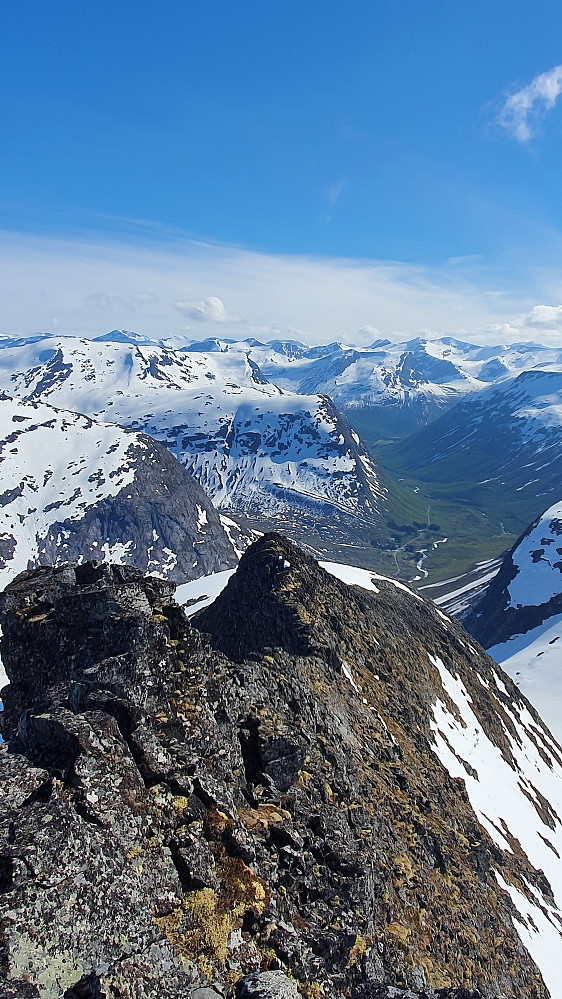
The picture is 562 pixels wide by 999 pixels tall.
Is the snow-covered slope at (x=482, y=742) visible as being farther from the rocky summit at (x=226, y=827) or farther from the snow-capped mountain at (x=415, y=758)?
the rocky summit at (x=226, y=827)

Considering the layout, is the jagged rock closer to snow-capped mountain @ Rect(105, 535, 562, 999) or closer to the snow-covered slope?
snow-capped mountain @ Rect(105, 535, 562, 999)

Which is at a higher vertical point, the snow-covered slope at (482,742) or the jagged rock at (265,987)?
the jagged rock at (265,987)

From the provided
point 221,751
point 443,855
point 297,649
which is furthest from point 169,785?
point 297,649

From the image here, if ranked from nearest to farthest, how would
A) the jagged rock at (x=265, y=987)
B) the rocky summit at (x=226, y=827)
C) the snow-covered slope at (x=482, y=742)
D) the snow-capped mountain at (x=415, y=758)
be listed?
1. the rocky summit at (x=226, y=827)
2. the jagged rock at (x=265, y=987)
3. the snow-capped mountain at (x=415, y=758)
4. the snow-covered slope at (x=482, y=742)

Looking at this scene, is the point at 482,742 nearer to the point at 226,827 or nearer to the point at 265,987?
the point at 226,827

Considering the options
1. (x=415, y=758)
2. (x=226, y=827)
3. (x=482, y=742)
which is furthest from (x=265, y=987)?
(x=482, y=742)

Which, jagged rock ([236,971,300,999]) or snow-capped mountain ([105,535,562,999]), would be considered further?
snow-capped mountain ([105,535,562,999])

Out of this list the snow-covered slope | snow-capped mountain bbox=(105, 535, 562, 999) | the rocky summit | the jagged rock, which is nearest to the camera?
the rocky summit

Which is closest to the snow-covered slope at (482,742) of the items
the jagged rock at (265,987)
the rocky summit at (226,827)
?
the rocky summit at (226,827)

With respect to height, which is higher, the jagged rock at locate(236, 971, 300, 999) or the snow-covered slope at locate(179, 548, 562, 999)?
the jagged rock at locate(236, 971, 300, 999)

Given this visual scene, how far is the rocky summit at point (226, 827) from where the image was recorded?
12602 millimetres

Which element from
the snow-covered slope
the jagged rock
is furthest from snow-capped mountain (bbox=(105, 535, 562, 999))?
the jagged rock

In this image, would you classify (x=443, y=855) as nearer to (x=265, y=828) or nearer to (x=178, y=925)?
(x=265, y=828)

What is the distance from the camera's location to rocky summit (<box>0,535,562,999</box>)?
1260 cm
